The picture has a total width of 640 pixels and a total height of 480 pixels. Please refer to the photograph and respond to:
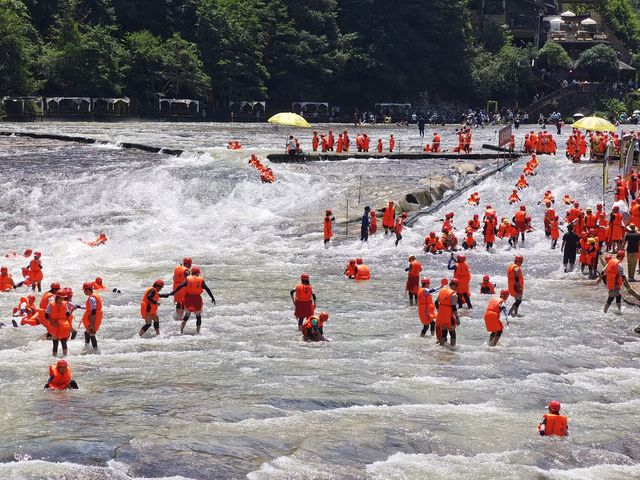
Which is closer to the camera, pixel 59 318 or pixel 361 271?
pixel 59 318

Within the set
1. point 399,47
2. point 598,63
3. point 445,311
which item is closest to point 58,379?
point 445,311

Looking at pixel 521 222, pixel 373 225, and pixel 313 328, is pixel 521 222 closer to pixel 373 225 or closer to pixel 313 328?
pixel 373 225

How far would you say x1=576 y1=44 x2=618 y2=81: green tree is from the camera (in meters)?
87.6

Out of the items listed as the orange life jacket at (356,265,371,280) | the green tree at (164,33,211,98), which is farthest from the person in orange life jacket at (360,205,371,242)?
the green tree at (164,33,211,98)

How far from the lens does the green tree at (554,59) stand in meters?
87.4

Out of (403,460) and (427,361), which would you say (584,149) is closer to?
(427,361)

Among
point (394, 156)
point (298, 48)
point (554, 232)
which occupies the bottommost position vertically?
point (554, 232)

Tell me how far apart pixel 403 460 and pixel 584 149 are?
28997 millimetres

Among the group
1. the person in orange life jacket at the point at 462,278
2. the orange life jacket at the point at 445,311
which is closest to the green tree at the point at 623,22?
the person in orange life jacket at the point at 462,278

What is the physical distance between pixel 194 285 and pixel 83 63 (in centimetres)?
4936

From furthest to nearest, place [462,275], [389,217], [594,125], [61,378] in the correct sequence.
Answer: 1. [594,125]
2. [389,217]
3. [462,275]
4. [61,378]

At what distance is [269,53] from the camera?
77.2 m

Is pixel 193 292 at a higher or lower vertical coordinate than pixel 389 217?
lower

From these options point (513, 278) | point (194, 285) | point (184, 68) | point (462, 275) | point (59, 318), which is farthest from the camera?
point (184, 68)
